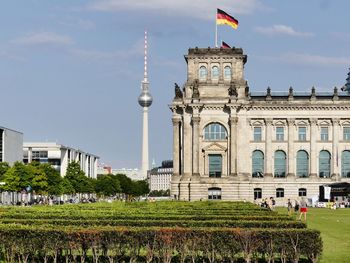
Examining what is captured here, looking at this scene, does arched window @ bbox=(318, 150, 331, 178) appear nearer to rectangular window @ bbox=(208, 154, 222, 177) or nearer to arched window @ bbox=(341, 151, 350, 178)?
arched window @ bbox=(341, 151, 350, 178)

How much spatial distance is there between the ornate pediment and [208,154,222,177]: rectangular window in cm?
126

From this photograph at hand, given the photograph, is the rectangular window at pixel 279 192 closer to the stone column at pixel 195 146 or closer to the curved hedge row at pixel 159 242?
the stone column at pixel 195 146

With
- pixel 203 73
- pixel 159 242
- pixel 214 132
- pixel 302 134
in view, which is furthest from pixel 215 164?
pixel 159 242

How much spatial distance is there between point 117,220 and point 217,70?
104 metres

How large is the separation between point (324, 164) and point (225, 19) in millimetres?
35441

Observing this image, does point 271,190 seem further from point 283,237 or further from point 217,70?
point 283,237

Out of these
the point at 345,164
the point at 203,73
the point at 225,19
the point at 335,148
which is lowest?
the point at 345,164

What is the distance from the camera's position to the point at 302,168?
15038 centimetres

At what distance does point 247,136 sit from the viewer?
489 ft

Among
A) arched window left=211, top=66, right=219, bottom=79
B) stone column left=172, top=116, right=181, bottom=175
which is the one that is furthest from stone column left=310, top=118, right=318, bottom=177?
stone column left=172, top=116, right=181, bottom=175

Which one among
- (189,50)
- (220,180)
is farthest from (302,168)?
(189,50)

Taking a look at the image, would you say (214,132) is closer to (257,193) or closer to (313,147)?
(257,193)

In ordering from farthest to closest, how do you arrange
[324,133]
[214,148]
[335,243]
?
1. [324,133]
2. [214,148]
3. [335,243]

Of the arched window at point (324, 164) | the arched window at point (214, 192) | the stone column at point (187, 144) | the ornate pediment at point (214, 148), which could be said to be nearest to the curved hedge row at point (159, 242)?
the arched window at point (214, 192)
